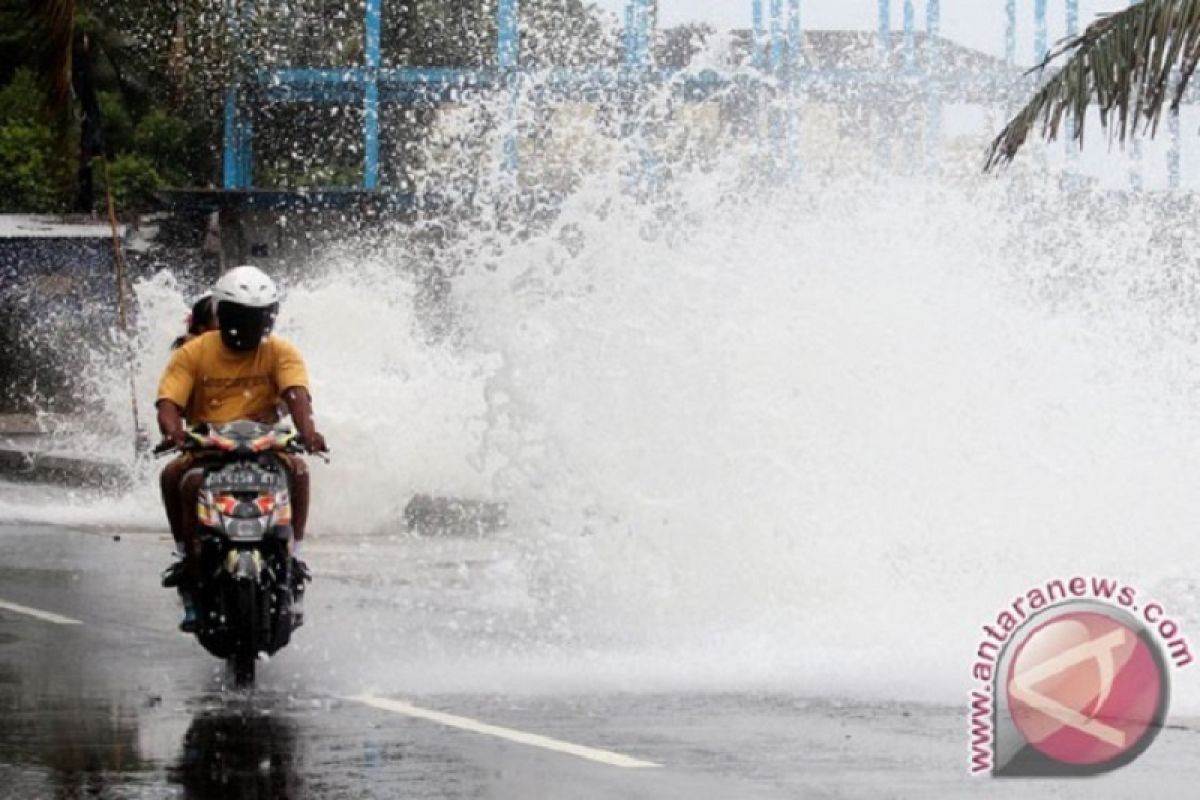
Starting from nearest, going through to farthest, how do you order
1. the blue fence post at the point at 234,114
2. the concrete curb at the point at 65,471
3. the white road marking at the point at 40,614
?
1. the white road marking at the point at 40,614
2. the concrete curb at the point at 65,471
3. the blue fence post at the point at 234,114

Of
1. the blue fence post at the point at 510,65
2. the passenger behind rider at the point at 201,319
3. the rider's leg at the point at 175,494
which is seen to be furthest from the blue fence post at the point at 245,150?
the rider's leg at the point at 175,494

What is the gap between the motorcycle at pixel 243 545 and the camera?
11.6 m

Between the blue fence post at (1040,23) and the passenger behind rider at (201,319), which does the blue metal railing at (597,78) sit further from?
the passenger behind rider at (201,319)

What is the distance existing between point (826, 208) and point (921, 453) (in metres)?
2.65

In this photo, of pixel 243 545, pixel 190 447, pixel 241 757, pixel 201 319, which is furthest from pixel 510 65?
pixel 241 757

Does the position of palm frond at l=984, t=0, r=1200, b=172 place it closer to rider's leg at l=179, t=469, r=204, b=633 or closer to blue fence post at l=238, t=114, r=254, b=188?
rider's leg at l=179, t=469, r=204, b=633

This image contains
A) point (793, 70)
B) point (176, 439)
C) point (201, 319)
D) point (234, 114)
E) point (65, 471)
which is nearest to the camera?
point (176, 439)

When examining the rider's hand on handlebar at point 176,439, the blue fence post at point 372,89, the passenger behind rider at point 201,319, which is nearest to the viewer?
the rider's hand on handlebar at point 176,439

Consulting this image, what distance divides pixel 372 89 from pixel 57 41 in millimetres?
32374

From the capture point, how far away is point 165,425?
1182 centimetres

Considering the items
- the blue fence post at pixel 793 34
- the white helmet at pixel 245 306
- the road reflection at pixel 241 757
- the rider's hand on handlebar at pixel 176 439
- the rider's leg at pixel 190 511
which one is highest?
the blue fence post at pixel 793 34

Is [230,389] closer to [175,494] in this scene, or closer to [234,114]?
[175,494]

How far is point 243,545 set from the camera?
11570 mm

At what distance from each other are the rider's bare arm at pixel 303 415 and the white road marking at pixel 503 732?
1.20 m
